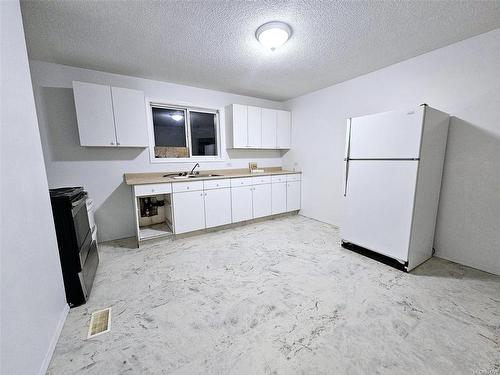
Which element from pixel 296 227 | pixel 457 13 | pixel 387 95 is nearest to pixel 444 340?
pixel 296 227

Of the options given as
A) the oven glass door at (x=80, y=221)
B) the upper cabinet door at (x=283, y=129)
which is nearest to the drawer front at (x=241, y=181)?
the upper cabinet door at (x=283, y=129)

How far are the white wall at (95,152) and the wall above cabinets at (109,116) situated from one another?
11.5 inches

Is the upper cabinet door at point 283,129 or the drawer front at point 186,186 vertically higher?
the upper cabinet door at point 283,129

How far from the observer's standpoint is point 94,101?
2551mm

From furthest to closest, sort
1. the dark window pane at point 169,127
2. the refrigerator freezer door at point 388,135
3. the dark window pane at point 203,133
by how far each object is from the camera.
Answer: the dark window pane at point 203,133
the dark window pane at point 169,127
the refrigerator freezer door at point 388,135

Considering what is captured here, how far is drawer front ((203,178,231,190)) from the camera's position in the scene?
3158 millimetres

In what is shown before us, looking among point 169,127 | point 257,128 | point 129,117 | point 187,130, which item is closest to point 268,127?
point 257,128

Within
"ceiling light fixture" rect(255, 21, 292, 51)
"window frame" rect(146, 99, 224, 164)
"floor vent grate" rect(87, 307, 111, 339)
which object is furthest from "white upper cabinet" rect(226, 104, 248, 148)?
"floor vent grate" rect(87, 307, 111, 339)

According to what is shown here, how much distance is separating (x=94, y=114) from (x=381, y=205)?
3.59m

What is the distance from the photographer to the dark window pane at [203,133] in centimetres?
364

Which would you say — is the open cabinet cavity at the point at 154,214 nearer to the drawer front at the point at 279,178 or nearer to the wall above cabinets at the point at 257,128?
the wall above cabinets at the point at 257,128

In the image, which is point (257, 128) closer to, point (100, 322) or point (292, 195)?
point (292, 195)

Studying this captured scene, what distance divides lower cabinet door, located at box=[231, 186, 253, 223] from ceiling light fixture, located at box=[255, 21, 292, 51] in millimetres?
2086

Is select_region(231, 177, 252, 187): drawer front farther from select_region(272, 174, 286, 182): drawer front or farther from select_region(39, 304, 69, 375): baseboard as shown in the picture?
select_region(39, 304, 69, 375): baseboard
